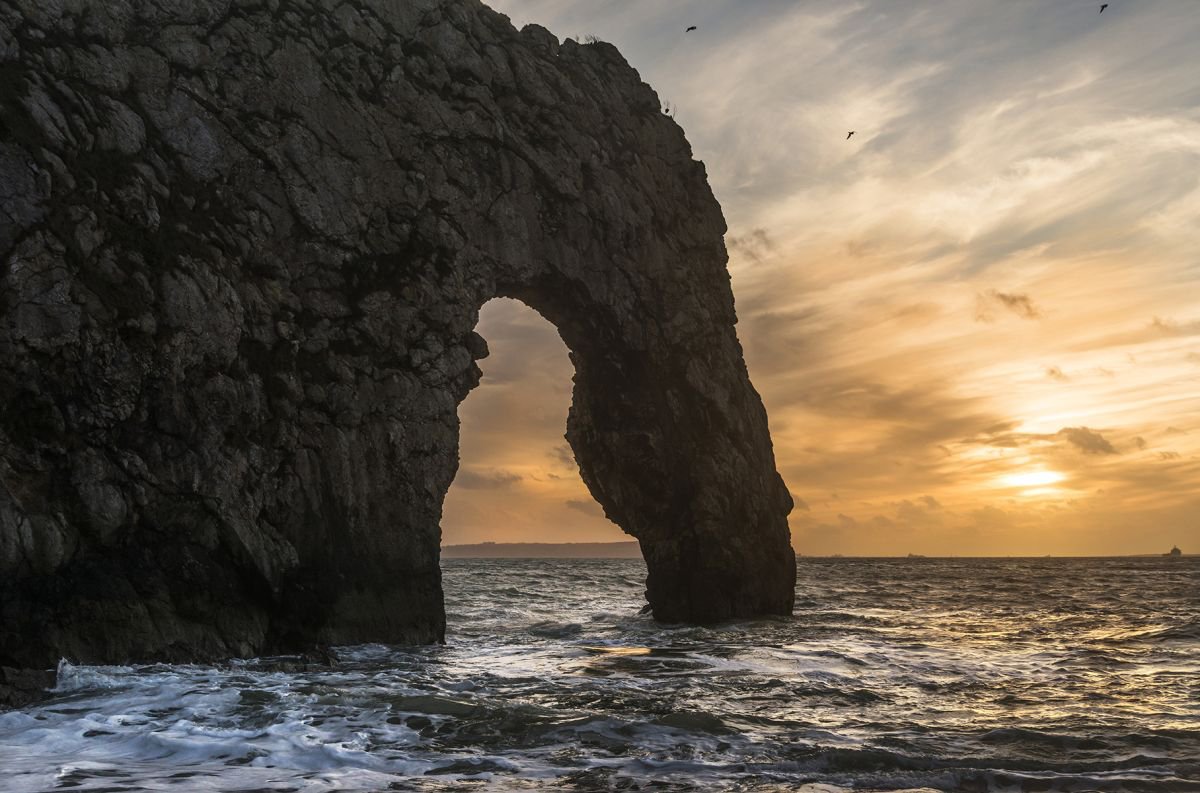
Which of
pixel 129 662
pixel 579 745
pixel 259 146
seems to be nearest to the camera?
pixel 579 745

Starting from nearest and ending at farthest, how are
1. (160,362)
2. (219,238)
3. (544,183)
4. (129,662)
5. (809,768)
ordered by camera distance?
(809,768) → (129,662) → (160,362) → (219,238) → (544,183)

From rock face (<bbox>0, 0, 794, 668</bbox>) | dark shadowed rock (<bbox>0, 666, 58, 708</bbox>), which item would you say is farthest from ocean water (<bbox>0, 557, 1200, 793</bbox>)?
rock face (<bbox>0, 0, 794, 668</bbox>)

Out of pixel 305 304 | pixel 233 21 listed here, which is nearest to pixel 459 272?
pixel 305 304

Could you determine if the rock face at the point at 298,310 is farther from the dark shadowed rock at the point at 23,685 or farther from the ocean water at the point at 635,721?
the ocean water at the point at 635,721

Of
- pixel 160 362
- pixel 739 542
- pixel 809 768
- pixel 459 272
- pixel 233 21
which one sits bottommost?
pixel 809 768

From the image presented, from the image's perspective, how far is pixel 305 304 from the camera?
2331cm

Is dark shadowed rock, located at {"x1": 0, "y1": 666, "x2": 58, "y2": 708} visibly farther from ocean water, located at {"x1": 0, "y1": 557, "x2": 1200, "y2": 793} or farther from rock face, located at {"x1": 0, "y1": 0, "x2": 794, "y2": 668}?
rock face, located at {"x1": 0, "y1": 0, "x2": 794, "y2": 668}

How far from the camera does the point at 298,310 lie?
23.1 m

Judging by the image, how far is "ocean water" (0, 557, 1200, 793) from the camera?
1118 centimetres

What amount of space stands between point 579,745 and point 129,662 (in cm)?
940

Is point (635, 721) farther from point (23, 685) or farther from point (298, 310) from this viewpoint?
point (298, 310)

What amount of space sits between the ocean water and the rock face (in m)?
2.38

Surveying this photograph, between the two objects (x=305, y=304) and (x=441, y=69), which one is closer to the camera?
(x=305, y=304)

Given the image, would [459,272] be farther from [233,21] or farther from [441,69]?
[233,21]
